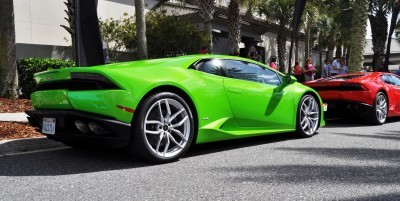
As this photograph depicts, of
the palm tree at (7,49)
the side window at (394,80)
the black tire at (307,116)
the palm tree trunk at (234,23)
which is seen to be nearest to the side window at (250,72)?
the black tire at (307,116)

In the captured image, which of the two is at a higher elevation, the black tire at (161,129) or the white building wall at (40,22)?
the white building wall at (40,22)

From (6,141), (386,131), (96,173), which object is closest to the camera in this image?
(96,173)

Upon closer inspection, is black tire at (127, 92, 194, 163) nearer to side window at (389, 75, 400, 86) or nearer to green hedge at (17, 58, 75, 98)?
side window at (389, 75, 400, 86)

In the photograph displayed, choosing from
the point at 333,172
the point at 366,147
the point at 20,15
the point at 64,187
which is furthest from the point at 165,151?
the point at 20,15

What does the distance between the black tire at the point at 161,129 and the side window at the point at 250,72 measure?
1042 mm

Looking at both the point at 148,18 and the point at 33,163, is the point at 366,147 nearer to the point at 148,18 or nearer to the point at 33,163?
the point at 33,163

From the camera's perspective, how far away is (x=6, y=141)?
17.4 feet

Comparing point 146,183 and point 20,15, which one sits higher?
point 20,15

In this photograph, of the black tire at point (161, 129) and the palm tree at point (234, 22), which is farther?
the palm tree at point (234, 22)

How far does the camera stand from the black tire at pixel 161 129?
13.9 feet

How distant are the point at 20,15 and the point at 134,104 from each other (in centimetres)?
1445

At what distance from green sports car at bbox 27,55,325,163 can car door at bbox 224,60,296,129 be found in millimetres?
14

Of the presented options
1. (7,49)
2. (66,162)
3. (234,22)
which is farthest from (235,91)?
(234,22)

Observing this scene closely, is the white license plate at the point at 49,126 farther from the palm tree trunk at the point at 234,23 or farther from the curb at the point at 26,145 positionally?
the palm tree trunk at the point at 234,23
